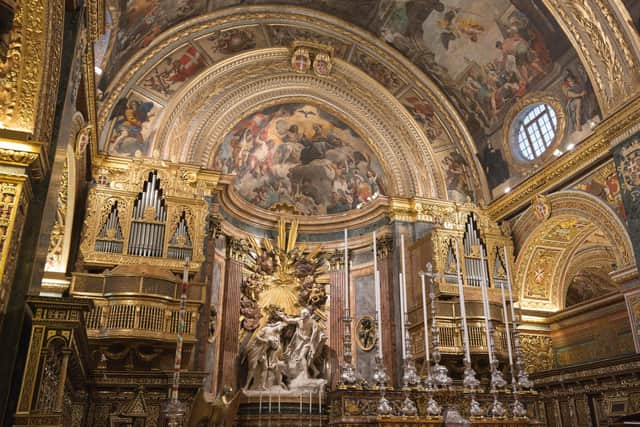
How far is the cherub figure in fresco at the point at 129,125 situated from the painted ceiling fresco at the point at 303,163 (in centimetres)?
330

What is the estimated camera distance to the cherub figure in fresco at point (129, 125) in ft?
49.2

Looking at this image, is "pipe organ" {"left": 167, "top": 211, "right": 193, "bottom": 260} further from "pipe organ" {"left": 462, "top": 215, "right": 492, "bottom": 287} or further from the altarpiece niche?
"pipe organ" {"left": 462, "top": 215, "right": 492, "bottom": 287}

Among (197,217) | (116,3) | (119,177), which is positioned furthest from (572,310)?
(116,3)

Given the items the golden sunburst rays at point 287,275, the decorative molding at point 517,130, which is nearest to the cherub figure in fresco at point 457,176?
the decorative molding at point 517,130

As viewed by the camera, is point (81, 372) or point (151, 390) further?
point (151, 390)

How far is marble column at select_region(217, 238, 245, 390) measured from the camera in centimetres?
1562

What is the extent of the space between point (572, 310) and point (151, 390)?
39.0 feet

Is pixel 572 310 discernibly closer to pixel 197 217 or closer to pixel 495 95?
pixel 495 95

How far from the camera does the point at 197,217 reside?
1441 centimetres

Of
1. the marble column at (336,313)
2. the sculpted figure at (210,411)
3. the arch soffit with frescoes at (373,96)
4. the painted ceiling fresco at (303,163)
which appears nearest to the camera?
the sculpted figure at (210,411)

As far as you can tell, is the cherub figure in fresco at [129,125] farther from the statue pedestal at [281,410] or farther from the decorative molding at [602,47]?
the decorative molding at [602,47]

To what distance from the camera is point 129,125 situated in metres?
15.3

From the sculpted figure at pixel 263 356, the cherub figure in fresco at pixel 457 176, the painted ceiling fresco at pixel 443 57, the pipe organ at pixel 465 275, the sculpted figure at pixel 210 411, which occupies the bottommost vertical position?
the sculpted figure at pixel 210 411

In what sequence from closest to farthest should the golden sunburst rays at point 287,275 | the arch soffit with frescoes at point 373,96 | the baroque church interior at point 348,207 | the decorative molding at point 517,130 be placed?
the baroque church interior at point 348,207
the decorative molding at point 517,130
the arch soffit with frescoes at point 373,96
the golden sunburst rays at point 287,275
